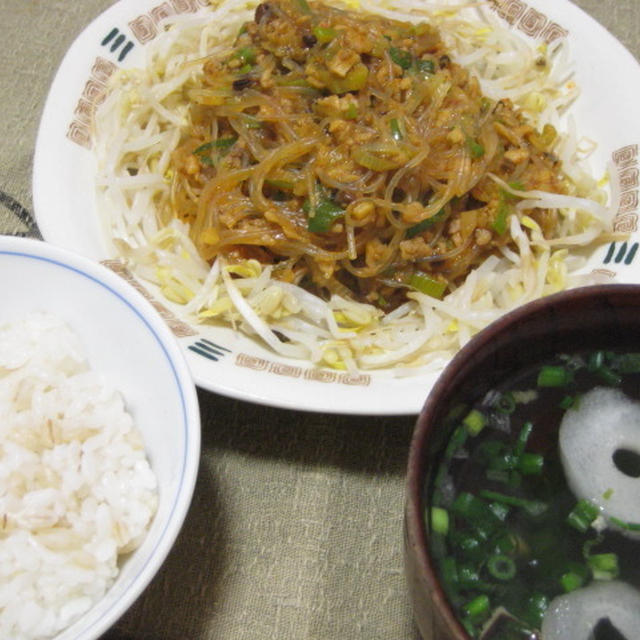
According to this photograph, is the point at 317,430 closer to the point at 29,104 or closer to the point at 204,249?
the point at 204,249

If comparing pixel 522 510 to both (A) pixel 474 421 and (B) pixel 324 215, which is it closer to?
(A) pixel 474 421

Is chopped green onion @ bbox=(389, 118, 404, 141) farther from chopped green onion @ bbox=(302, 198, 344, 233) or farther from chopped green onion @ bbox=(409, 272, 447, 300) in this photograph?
chopped green onion @ bbox=(409, 272, 447, 300)

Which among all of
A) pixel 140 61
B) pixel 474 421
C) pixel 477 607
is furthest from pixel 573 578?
pixel 140 61

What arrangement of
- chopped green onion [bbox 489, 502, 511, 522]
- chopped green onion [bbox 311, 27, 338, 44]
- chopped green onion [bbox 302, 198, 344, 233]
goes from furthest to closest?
chopped green onion [bbox 311, 27, 338, 44], chopped green onion [bbox 302, 198, 344, 233], chopped green onion [bbox 489, 502, 511, 522]

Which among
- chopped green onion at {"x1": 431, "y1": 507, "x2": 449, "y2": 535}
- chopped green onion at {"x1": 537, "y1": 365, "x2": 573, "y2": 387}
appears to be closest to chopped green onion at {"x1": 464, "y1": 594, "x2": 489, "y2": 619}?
chopped green onion at {"x1": 431, "y1": 507, "x2": 449, "y2": 535}

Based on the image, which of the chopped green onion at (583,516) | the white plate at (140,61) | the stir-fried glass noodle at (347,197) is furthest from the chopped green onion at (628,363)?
the stir-fried glass noodle at (347,197)

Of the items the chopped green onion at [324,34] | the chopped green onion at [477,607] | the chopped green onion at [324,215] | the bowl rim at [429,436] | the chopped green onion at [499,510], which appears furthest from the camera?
the chopped green onion at [324,34]

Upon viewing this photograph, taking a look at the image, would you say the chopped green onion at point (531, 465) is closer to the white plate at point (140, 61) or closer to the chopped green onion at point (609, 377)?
the chopped green onion at point (609, 377)
